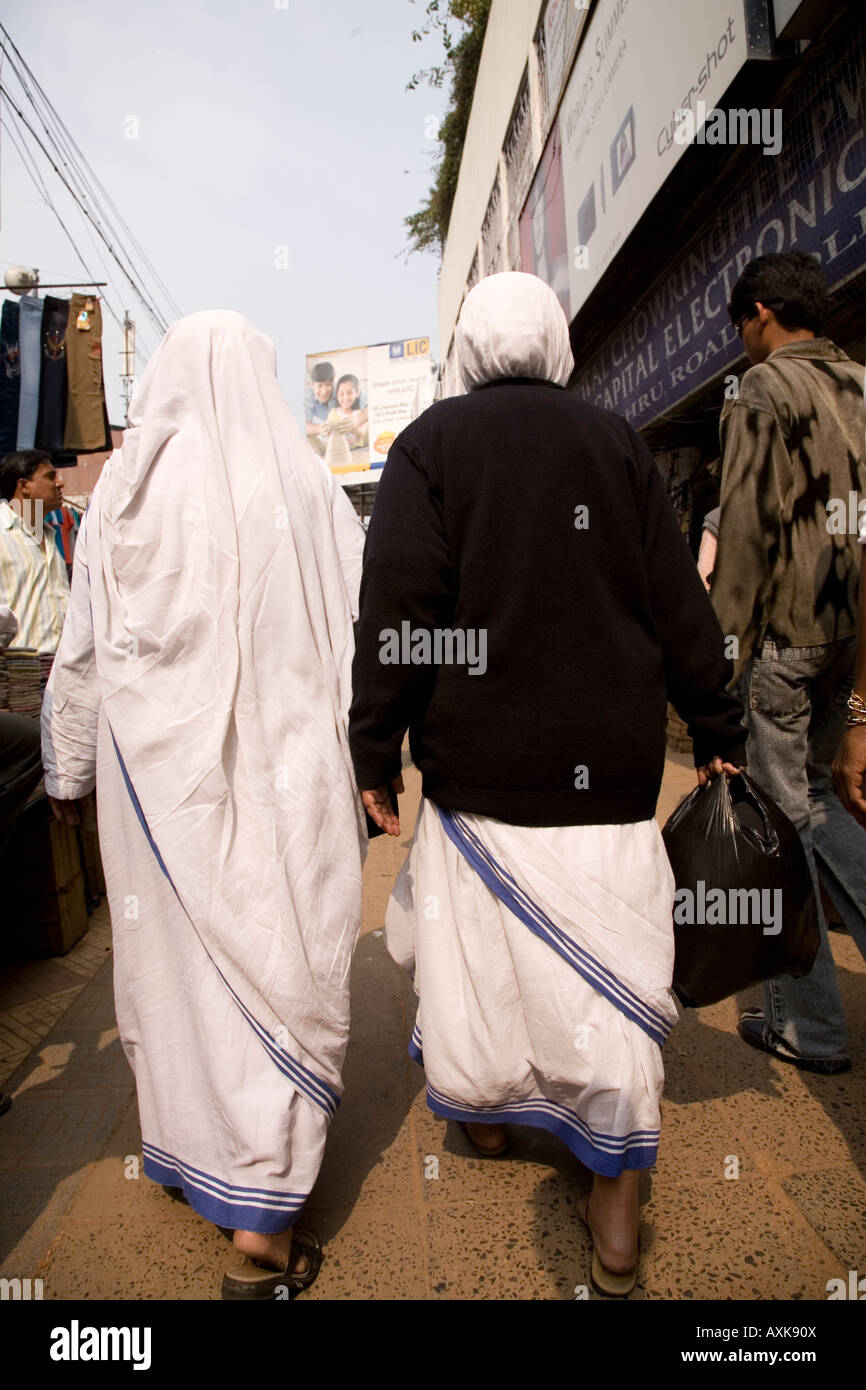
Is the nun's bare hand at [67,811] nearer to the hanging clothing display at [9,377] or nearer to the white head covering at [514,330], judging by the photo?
the white head covering at [514,330]

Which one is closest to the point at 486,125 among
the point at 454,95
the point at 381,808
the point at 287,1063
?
the point at 454,95

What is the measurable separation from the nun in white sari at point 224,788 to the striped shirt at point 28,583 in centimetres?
238

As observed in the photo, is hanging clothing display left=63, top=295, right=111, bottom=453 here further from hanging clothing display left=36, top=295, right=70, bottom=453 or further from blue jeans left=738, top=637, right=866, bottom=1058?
blue jeans left=738, top=637, right=866, bottom=1058

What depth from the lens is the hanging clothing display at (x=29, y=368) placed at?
6.50 metres

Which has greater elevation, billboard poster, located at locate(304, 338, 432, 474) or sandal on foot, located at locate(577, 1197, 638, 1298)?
billboard poster, located at locate(304, 338, 432, 474)

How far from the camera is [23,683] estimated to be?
3320 millimetres

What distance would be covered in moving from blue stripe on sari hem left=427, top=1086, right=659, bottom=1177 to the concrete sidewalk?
215 millimetres

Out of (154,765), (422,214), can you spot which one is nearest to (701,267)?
(154,765)

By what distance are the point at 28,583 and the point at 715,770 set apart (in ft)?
11.0

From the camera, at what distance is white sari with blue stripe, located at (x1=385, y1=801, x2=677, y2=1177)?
1.46 metres

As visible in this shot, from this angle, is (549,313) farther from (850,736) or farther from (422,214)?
(422,214)

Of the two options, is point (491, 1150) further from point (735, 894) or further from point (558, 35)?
point (558, 35)
